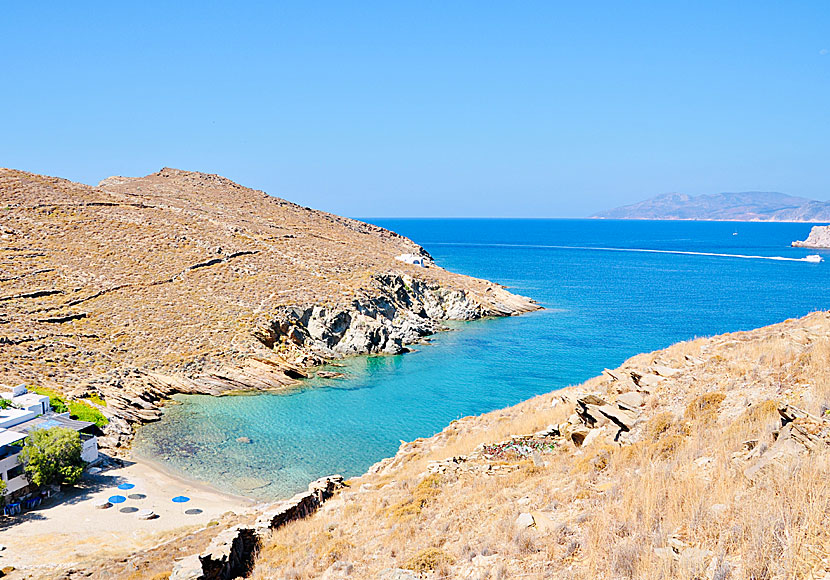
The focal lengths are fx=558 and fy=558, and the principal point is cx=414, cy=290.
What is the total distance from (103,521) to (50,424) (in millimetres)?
7402

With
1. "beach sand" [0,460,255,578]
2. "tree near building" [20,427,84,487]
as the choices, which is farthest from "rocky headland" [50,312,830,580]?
"tree near building" [20,427,84,487]

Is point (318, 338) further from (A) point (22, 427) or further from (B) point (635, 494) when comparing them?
(B) point (635, 494)

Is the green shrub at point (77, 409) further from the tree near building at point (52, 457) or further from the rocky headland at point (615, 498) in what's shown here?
the rocky headland at point (615, 498)

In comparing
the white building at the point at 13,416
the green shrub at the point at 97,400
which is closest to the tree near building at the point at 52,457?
the white building at the point at 13,416

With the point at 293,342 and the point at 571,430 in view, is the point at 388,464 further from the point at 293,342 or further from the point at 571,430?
the point at 293,342

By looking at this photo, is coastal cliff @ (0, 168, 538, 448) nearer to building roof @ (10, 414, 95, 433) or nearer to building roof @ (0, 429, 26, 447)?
building roof @ (10, 414, 95, 433)

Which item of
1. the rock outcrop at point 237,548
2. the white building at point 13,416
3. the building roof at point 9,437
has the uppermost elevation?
the rock outcrop at point 237,548

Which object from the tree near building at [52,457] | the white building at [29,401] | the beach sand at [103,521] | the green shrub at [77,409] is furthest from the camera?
the green shrub at [77,409]

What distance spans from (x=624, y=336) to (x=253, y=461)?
4122cm

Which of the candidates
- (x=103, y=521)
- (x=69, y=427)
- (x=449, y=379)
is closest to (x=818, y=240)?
(x=449, y=379)

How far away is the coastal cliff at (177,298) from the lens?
39.7 m

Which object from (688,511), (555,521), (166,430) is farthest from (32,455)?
(688,511)

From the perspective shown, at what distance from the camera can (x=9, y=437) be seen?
2516 centimetres

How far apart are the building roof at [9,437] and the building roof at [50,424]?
0.48 metres
